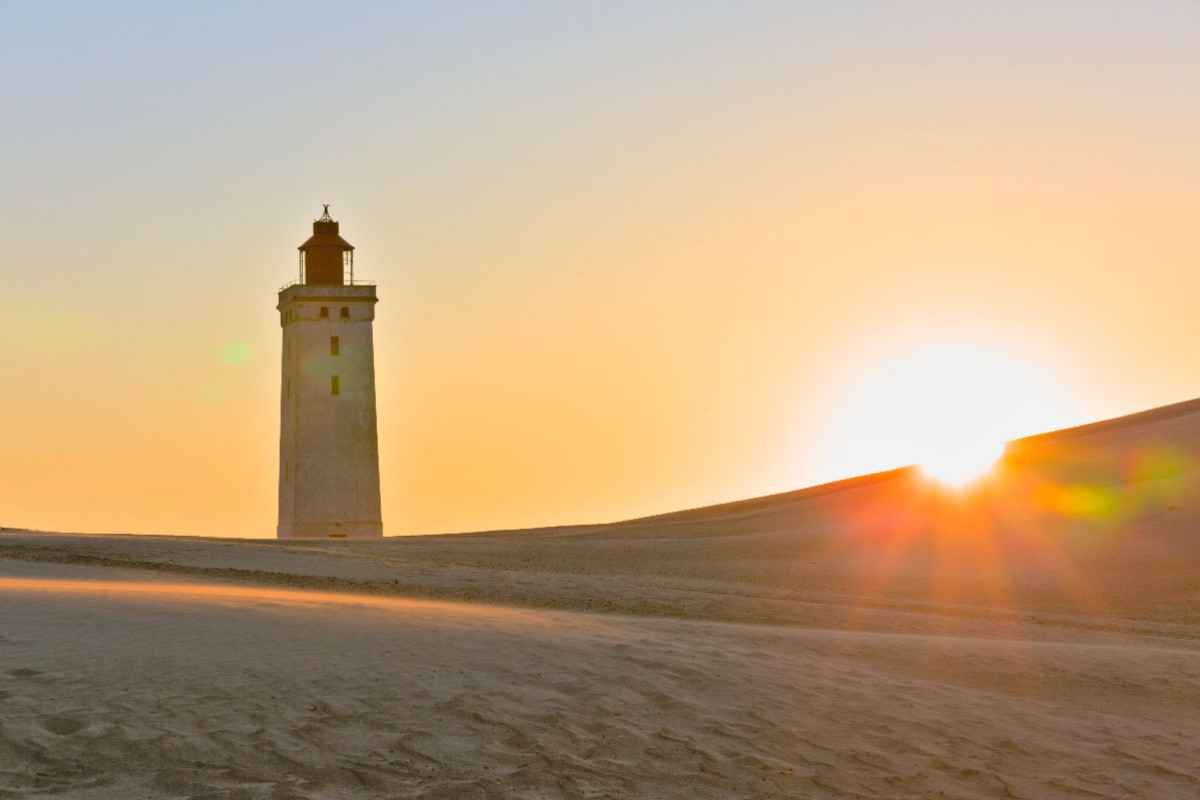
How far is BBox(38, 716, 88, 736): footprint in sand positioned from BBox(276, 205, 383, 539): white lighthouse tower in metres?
43.8

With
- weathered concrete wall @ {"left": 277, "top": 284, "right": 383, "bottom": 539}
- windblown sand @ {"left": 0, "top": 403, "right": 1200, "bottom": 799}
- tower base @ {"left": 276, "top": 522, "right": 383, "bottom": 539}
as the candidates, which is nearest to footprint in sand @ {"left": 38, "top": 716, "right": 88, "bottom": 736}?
windblown sand @ {"left": 0, "top": 403, "right": 1200, "bottom": 799}

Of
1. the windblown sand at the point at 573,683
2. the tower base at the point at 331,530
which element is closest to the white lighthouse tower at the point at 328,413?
the tower base at the point at 331,530

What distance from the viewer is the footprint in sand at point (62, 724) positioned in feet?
44.4

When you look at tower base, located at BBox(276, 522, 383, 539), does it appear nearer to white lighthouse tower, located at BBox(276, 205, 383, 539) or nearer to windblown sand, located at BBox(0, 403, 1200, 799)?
white lighthouse tower, located at BBox(276, 205, 383, 539)

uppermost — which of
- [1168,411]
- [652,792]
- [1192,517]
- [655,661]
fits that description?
[1168,411]

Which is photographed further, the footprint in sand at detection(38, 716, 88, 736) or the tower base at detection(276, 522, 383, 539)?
the tower base at detection(276, 522, 383, 539)

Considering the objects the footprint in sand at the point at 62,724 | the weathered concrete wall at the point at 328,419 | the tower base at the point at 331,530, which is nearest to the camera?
the footprint in sand at the point at 62,724

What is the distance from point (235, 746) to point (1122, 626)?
20129mm

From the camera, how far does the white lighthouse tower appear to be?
57.6m

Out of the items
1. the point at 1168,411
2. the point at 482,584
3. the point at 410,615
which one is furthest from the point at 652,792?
the point at 1168,411

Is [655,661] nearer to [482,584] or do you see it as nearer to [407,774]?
[407,774]

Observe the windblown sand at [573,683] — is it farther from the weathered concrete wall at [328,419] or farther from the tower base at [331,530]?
the weathered concrete wall at [328,419]

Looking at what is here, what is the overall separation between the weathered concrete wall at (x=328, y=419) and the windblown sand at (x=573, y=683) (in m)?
22.8

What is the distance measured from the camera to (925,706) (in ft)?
58.1
